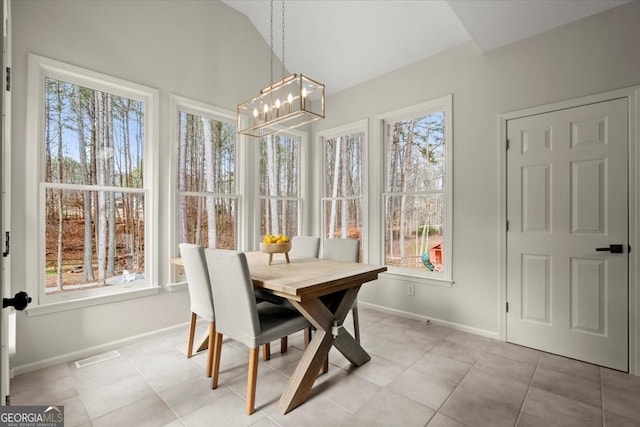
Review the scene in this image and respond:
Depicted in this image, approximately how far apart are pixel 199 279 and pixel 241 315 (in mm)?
567

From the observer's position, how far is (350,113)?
424cm

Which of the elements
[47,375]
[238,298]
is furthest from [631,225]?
[47,375]

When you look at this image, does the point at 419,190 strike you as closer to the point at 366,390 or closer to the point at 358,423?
the point at 366,390

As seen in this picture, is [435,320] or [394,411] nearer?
[394,411]

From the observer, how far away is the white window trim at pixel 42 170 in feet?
7.83

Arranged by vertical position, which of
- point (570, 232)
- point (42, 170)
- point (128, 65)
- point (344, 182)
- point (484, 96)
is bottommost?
point (570, 232)

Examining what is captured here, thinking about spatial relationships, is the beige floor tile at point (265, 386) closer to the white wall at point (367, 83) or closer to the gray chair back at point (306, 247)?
the gray chair back at point (306, 247)

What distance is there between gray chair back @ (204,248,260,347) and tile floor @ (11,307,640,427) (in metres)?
0.47

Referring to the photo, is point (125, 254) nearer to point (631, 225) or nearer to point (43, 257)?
point (43, 257)

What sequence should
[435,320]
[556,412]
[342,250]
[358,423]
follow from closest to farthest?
[358,423] < [556,412] < [342,250] < [435,320]

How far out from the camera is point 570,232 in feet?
8.63

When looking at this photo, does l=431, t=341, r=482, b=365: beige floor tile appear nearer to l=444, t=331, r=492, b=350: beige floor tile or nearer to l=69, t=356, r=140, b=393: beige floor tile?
l=444, t=331, r=492, b=350: beige floor tile

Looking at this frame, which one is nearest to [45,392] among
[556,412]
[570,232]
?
[556,412]

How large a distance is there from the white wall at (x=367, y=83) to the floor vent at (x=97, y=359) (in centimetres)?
13
